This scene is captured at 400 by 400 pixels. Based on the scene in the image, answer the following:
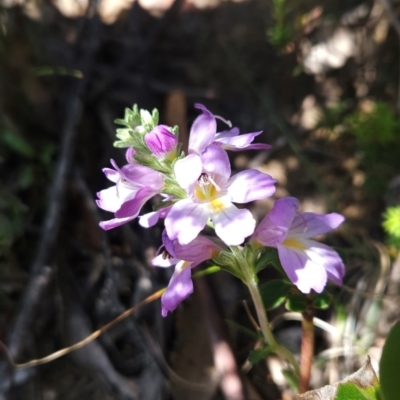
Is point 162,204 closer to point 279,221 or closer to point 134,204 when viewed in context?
point 134,204

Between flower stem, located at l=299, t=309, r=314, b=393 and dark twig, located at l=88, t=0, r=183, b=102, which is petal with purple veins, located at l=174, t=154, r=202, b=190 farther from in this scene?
dark twig, located at l=88, t=0, r=183, b=102

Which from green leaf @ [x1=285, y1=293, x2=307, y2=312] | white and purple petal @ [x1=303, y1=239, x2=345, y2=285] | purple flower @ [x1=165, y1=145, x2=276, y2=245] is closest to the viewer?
purple flower @ [x1=165, y1=145, x2=276, y2=245]

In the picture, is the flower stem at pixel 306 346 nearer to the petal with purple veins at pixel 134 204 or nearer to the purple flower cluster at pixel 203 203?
the purple flower cluster at pixel 203 203

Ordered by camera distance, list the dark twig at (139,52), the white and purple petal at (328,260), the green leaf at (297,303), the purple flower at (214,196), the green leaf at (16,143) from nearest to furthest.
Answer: the purple flower at (214,196), the white and purple petal at (328,260), the green leaf at (297,303), the green leaf at (16,143), the dark twig at (139,52)

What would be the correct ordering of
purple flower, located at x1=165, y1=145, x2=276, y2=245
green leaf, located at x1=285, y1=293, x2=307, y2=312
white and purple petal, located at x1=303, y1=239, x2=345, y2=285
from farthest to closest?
1. green leaf, located at x1=285, y1=293, x2=307, y2=312
2. white and purple petal, located at x1=303, y1=239, x2=345, y2=285
3. purple flower, located at x1=165, y1=145, x2=276, y2=245

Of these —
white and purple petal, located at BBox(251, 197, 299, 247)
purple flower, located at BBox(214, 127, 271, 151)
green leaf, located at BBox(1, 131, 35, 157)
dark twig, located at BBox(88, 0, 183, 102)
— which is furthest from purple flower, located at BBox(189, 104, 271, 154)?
dark twig, located at BBox(88, 0, 183, 102)

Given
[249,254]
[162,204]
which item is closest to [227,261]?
[249,254]

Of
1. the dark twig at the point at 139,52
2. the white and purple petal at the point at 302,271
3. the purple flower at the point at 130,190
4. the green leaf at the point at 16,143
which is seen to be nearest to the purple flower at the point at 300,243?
the white and purple petal at the point at 302,271
